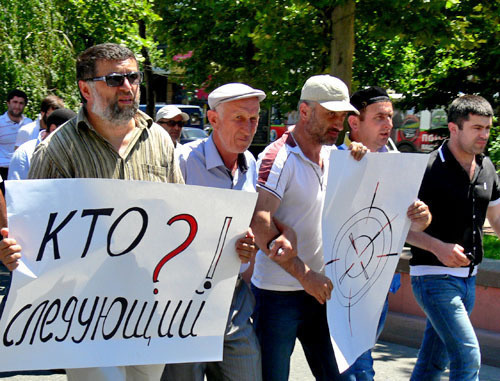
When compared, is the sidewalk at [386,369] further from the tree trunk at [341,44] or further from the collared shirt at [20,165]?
the tree trunk at [341,44]

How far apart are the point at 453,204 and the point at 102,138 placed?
2.07 m

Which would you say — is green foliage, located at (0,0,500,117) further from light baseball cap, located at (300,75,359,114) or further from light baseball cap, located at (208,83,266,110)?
light baseball cap, located at (208,83,266,110)

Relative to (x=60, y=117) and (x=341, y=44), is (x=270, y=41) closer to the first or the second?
(x=341, y=44)

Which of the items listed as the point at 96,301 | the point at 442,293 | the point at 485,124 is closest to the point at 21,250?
the point at 96,301

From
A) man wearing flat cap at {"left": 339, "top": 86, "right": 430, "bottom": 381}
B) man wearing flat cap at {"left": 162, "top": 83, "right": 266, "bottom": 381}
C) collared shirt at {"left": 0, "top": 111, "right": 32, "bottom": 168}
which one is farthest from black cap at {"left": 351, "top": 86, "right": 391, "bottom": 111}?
collared shirt at {"left": 0, "top": 111, "right": 32, "bottom": 168}

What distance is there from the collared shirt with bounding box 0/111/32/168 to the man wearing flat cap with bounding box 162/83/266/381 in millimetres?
6249

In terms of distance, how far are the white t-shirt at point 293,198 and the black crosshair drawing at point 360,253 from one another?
143mm

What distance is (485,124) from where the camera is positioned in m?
4.33

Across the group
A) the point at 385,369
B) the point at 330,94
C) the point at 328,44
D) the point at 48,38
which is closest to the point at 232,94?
the point at 330,94

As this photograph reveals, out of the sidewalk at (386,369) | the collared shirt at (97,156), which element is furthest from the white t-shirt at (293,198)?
the sidewalk at (386,369)

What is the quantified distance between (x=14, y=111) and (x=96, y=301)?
6.97 m

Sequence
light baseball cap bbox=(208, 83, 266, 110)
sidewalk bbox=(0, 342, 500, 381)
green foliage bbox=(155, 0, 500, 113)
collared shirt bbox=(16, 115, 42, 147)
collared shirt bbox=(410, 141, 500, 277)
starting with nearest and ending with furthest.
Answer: light baseball cap bbox=(208, 83, 266, 110) → collared shirt bbox=(410, 141, 500, 277) → sidewalk bbox=(0, 342, 500, 381) → green foliage bbox=(155, 0, 500, 113) → collared shirt bbox=(16, 115, 42, 147)

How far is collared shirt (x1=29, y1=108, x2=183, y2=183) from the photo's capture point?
315cm

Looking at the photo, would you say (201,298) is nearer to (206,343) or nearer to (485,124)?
(206,343)
